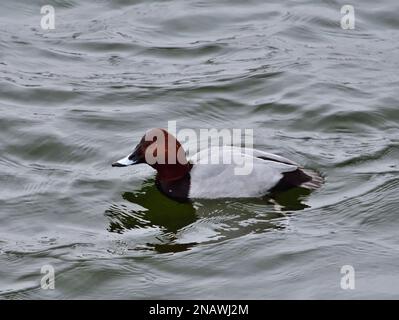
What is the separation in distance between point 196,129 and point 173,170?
5.12 ft

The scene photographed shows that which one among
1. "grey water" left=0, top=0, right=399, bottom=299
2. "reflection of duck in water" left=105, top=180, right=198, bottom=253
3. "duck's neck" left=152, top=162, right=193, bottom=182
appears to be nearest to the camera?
"grey water" left=0, top=0, right=399, bottom=299

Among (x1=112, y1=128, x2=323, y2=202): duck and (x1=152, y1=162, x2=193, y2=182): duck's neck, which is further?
(x1=152, y1=162, x2=193, y2=182): duck's neck

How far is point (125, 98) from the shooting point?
12297mm

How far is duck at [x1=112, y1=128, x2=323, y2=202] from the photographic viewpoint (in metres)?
10.0

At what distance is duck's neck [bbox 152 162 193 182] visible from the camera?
1013cm

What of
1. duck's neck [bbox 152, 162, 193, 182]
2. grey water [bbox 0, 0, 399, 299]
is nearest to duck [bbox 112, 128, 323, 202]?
duck's neck [bbox 152, 162, 193, 182]

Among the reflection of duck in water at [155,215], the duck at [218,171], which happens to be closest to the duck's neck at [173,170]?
the duck at [218,171]

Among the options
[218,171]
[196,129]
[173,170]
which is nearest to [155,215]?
[173,170]

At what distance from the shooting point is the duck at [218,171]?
10016 millimetres

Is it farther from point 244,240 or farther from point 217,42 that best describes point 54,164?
point 217,42

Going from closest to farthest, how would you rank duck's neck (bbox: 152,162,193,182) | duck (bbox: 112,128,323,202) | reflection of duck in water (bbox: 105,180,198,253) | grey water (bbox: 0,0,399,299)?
grey water (bbox: 0,0,399,299), reflection of duck in water (bbox: 105,180,198,253), duck (bbox: 112,128,323,202), duck's neck (bbox: 152,162,193,182)

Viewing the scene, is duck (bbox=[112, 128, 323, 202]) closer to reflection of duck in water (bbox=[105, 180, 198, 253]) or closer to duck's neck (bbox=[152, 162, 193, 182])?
duck's neck (bbox=[152, 162, 193, 182])

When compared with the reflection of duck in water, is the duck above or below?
above

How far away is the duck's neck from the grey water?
233 millimetres
